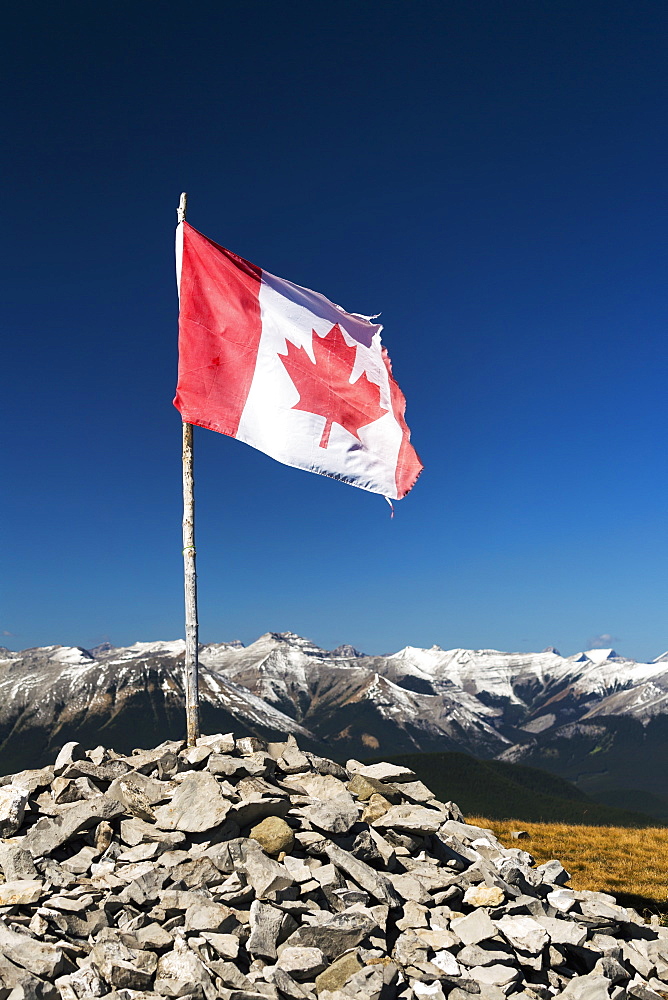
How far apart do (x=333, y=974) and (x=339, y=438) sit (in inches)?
547

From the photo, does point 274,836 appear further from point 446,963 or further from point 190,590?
point 190,590

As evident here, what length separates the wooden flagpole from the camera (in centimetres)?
1822

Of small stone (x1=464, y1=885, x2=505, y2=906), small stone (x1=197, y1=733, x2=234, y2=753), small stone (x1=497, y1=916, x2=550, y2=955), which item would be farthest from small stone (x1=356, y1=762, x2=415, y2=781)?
small stone (x1=497, y1=916, x2=550, y2=955)

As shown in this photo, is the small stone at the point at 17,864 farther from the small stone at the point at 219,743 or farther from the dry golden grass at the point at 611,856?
the dry golden grass at the point at 611,856

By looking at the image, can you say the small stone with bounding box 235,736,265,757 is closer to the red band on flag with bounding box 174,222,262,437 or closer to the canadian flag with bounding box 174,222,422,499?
the canadian flag with bounding box 174,222,422,499

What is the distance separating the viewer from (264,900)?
40.7 ft

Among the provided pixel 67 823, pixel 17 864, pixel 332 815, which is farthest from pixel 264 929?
pixel 17 864

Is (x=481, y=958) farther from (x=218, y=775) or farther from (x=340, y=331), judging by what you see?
(x=340, y=331)

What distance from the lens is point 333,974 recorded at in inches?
450

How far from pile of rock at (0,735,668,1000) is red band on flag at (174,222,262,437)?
918cm

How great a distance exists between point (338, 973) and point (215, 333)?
625 inches

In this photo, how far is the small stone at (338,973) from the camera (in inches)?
444

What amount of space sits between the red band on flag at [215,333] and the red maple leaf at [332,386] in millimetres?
1567

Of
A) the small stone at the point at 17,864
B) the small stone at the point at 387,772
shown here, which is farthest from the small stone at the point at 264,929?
the small stone at the point at 387,772
